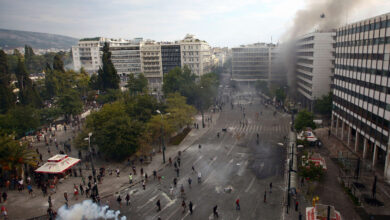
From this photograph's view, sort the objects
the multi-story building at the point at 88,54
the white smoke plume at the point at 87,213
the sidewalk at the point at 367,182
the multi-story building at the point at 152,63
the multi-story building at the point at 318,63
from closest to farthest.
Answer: the white smoke plume at the point at 87,213 < the sidewalk at the point at 367,182 < the multi-story building at the point at 318,63 < the multi-story building at the point at 152,63 < the multi-story building at the point at 88,54

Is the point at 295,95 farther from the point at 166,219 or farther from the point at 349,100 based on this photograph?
the point at 166,219

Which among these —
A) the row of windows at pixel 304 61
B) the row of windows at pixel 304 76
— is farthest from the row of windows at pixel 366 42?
the row of windows at pixel 304 61

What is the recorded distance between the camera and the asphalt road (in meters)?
23.6

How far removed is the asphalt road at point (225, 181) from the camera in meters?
23.6

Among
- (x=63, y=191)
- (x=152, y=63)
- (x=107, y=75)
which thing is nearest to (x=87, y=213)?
(x=63, y=191)

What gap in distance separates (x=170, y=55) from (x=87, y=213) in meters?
92.2

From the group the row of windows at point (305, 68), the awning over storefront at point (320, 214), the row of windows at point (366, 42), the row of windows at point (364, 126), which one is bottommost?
the awning over storefront at point (320, 214)

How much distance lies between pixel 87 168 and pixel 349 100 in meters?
37.6

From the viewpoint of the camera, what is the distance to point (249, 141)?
43.4 meters

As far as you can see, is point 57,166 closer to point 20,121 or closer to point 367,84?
point 20,121

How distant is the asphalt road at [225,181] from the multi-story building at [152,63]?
223 ft

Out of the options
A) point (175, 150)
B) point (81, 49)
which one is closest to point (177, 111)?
Answer: point (175, 150)

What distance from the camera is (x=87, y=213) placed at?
22266mm

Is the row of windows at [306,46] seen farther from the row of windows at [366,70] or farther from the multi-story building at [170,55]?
the multi-story building at [170,55]
